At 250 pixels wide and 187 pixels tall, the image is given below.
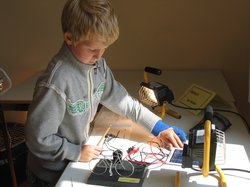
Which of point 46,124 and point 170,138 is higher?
point 46,124

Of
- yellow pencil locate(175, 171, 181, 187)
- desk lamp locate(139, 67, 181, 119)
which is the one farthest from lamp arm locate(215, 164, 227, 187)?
desk lamp locate(139, 67, 181, 119)

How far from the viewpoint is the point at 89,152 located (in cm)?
114

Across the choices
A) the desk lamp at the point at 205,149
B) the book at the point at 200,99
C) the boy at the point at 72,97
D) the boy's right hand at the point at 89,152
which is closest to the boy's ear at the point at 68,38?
the boy at the point at 72,97

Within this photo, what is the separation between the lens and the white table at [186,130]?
1.02m

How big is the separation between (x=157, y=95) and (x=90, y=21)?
537mm

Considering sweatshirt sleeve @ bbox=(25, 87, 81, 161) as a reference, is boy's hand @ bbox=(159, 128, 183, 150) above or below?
below

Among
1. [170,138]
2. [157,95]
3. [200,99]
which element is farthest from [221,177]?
[200,99]

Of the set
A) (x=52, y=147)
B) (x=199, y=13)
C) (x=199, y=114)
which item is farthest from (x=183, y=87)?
(x=52, y=147)

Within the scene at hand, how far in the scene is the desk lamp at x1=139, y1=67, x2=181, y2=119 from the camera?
1.41m

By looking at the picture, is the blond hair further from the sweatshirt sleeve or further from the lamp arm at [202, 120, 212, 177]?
the lamp arm at [202, 120, 212, 177]

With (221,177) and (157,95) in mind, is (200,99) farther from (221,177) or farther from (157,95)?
(221,177)

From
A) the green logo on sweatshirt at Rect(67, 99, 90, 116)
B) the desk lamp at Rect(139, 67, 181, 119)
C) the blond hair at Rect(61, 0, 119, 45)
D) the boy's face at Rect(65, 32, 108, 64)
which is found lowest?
the desk lamp at Rect(139, 67, 181, 119)

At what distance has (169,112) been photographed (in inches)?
58.2

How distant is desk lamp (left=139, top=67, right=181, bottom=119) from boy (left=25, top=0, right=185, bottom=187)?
145mm
